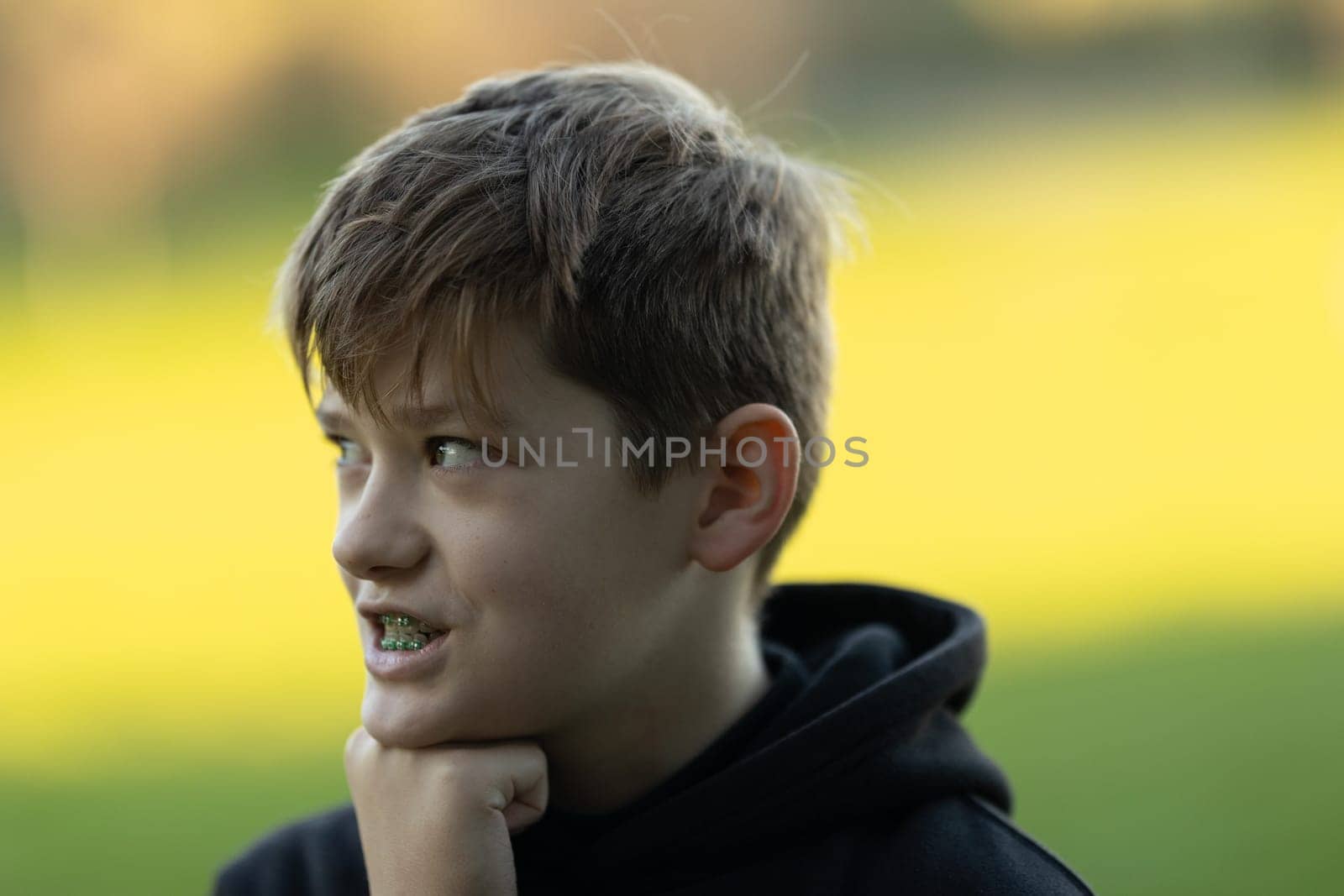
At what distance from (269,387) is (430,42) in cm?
313

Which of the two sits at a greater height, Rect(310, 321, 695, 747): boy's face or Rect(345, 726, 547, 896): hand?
Rect(310, 321, 695, 747): boy's face

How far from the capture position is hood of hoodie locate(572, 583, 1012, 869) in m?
Answer: 1.58

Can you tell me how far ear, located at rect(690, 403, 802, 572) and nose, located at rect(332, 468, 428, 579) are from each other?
0.31 metres

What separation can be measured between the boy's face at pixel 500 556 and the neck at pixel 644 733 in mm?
79

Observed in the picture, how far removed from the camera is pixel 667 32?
10688mm

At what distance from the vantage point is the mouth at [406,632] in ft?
5.02

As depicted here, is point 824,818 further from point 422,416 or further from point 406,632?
point 422,416

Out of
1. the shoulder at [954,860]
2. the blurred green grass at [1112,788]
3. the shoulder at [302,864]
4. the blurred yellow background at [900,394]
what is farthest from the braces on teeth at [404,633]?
the blurred green grass at [1112,788]

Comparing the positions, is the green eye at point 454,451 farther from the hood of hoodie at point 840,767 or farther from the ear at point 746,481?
the hood of hoodie at point 840,767

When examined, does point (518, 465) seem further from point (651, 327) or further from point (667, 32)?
point (667, 32)

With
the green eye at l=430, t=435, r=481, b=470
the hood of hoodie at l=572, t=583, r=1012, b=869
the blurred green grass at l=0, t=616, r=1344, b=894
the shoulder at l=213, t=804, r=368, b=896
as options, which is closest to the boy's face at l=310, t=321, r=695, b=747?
the green eye at l=430, t=435, r=481, b=470

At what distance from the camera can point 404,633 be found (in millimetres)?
1541

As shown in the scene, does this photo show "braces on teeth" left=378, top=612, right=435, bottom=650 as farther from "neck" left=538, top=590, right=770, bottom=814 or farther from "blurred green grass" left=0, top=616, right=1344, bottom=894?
"blurred green grass" left=0, top=616, right=1344, bottom=894

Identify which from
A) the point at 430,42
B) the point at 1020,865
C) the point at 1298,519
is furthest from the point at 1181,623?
the point at 430,42
